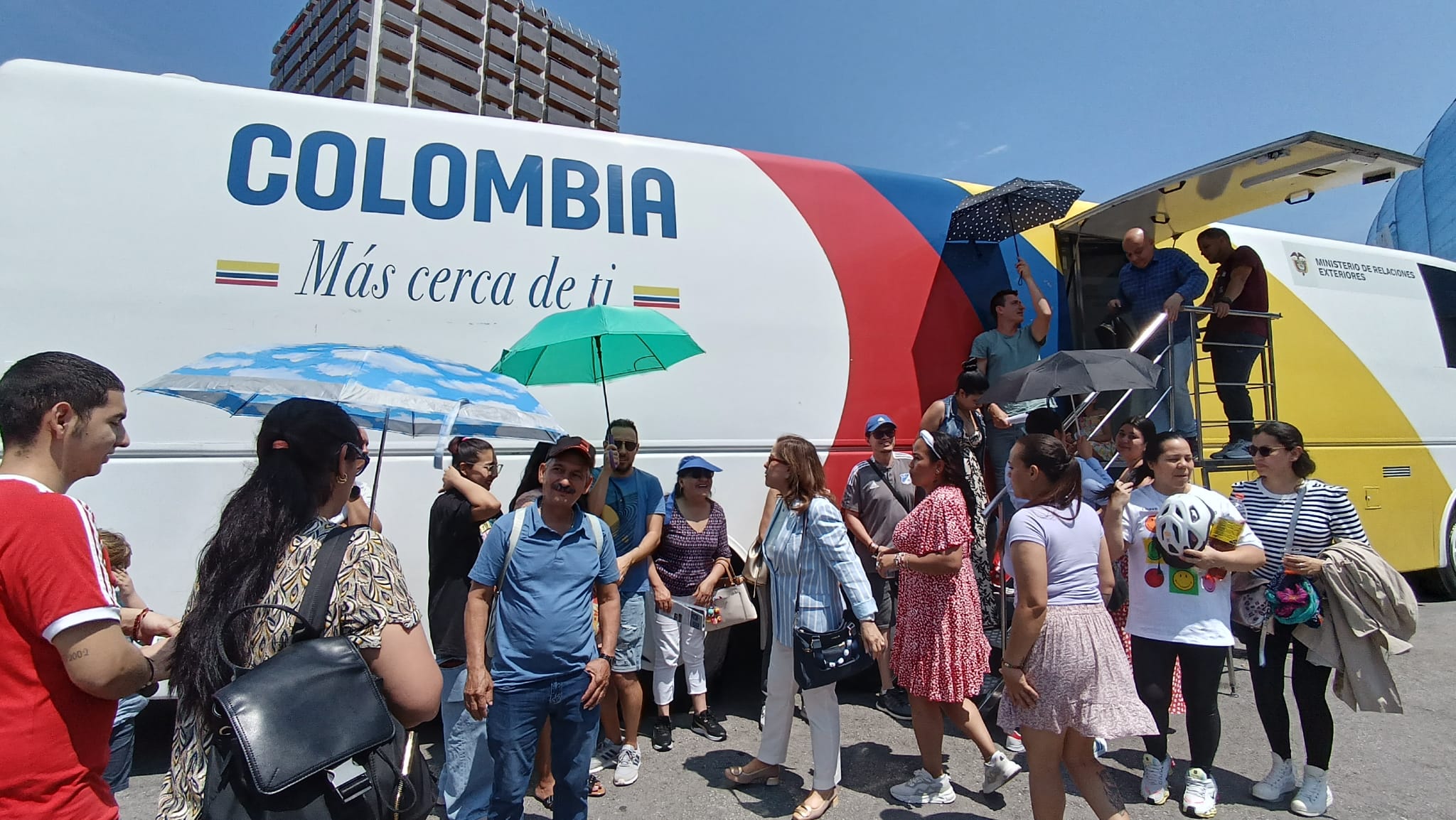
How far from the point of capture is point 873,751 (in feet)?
13.9

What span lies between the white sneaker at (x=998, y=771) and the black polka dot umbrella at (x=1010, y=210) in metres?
3.29

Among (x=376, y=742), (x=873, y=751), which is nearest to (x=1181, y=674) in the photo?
(x=873, y=751)

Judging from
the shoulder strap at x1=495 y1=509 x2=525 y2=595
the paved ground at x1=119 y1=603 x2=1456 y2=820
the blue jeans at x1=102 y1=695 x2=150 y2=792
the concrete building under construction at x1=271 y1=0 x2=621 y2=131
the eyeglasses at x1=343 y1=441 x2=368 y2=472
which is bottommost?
the paved ground at x1=119 y1=603 x2=1456 y2=820

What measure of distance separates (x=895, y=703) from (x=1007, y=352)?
7.93 feet

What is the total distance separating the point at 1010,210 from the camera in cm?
503

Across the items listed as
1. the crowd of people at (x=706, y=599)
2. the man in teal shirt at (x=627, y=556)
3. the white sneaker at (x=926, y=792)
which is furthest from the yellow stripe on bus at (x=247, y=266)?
the white sneaker at (x=926, y=792)

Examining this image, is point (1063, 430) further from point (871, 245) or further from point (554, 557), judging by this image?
point (554, 557)

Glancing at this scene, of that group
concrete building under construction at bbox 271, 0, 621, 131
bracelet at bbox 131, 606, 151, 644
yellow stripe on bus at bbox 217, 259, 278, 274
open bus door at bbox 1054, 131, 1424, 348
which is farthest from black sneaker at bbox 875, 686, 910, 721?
concrete building under construction at bbox 271, 0, 621, 131

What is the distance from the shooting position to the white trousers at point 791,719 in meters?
3.50

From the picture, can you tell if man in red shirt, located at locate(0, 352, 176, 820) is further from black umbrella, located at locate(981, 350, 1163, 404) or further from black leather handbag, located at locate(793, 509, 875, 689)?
black umbrella, located at locate(981, 350, 1163, 404)

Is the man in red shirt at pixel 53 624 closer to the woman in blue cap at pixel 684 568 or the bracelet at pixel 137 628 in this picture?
the bracelet at pixel 137 628

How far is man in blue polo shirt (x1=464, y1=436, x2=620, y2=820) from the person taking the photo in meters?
2.84

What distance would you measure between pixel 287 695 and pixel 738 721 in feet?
11.6

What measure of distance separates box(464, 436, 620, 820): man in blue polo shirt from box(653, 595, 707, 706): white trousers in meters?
1.28
